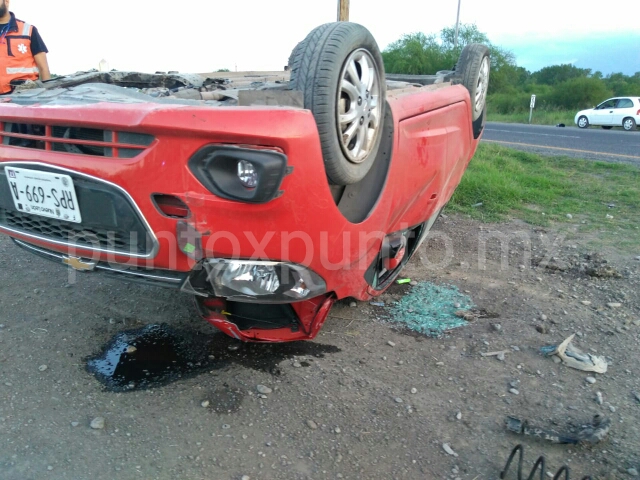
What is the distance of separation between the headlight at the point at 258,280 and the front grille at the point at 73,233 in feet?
1.03

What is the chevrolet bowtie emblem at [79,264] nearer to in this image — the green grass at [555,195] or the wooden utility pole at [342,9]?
the green grass at [555,195]

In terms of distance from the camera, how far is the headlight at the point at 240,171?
74.1 inches

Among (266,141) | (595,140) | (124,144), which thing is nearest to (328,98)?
(266,141)

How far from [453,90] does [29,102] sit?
8.19ft

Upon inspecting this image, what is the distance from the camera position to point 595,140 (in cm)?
1438

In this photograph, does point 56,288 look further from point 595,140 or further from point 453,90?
point 595,140

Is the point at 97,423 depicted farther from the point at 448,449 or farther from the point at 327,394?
the point at 448,449

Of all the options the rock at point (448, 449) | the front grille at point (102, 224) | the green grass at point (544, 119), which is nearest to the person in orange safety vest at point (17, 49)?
the front grille at point (102, 224)

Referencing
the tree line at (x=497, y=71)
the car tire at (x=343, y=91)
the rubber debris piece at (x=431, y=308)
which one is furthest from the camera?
the tree line at (x=497, y=71)

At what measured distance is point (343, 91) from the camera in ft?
7.56

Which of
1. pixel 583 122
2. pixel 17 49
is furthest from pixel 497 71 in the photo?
pixel 17 49

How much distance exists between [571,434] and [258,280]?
1420 mm

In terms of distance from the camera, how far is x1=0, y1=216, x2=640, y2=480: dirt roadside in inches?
80.7

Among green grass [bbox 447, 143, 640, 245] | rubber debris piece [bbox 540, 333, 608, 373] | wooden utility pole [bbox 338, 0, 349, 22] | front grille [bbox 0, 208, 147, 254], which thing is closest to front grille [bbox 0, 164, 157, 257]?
front grille [bbox 0, 208, 147, 254]
